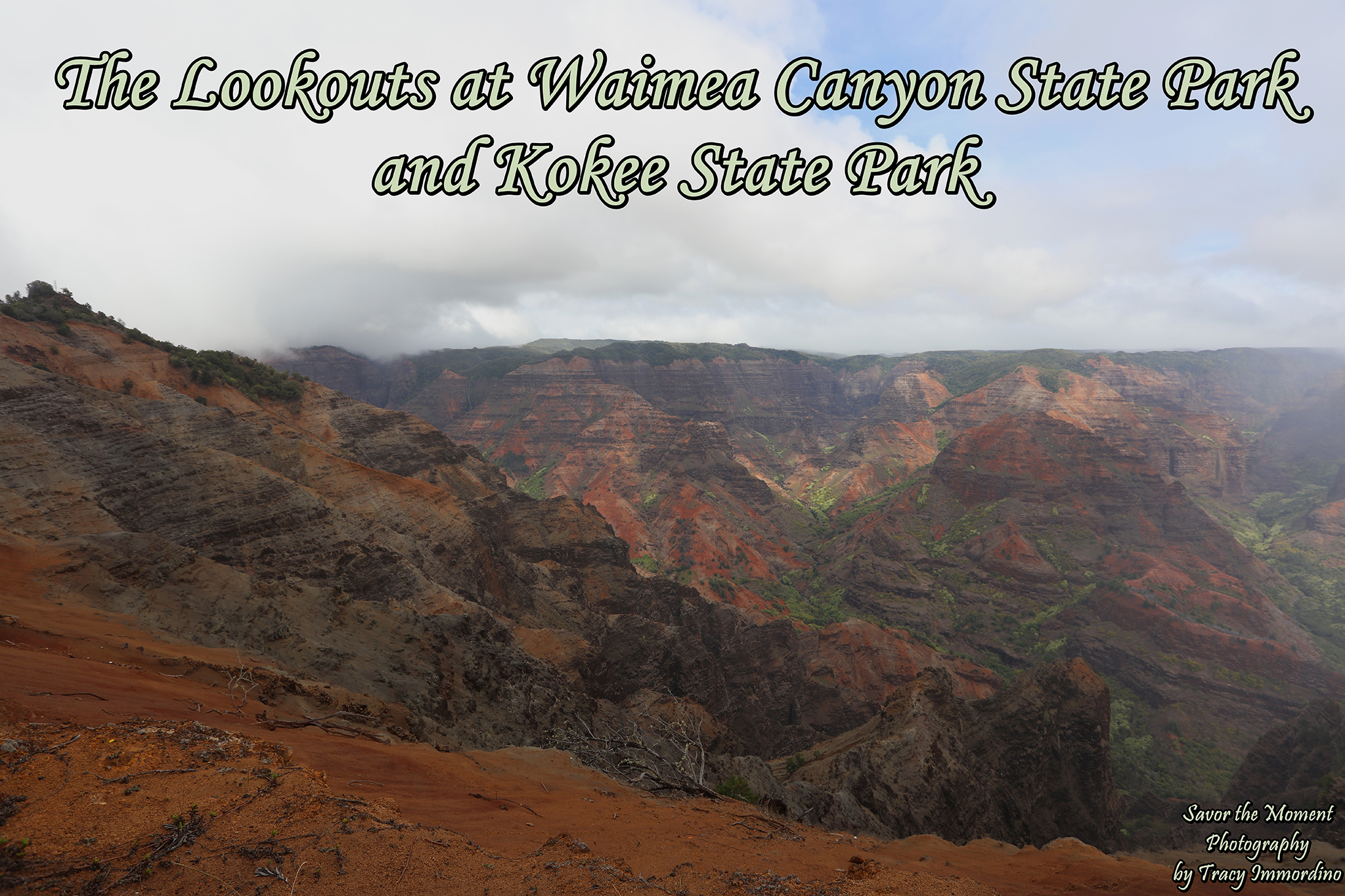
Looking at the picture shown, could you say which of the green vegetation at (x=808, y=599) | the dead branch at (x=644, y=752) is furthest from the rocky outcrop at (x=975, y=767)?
the green vegetation at (x=808, y=599)

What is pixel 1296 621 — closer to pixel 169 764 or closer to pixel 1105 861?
pixel 1105 861

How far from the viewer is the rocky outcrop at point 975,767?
2109 cm

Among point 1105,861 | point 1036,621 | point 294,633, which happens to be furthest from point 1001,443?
point 294,633

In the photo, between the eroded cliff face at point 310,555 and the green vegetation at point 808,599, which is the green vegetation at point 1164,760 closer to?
the eroded cliff face at point 310,555

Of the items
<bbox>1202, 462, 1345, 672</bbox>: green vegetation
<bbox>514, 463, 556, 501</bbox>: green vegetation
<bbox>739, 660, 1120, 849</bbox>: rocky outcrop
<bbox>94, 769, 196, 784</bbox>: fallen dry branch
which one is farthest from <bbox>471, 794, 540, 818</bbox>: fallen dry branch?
<bbox>514, 463, 556, 501</bbox>: green vegetation

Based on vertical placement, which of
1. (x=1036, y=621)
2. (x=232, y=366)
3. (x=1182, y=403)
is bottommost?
(x=1036, y=621)

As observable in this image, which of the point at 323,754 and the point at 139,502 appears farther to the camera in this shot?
the point at 139,502

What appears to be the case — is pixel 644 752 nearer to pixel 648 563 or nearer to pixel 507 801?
pixel 507 801

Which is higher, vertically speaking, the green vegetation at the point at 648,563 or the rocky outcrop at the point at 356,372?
the rocky outcrop at the point at 356,372

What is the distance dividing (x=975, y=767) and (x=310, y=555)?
31267 mm

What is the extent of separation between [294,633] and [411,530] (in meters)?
13.1

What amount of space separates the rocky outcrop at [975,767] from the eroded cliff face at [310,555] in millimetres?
9150

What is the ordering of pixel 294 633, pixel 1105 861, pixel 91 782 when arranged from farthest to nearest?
pixel 294 633, pixel 1105 861, pixel 91 782

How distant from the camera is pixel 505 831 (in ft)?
28.8
